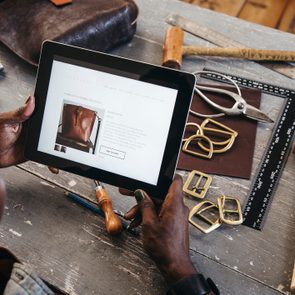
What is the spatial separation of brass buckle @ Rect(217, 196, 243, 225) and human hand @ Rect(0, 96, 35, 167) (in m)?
0.38

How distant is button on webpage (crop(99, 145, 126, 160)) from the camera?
0.82 meters

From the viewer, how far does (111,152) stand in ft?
2.71

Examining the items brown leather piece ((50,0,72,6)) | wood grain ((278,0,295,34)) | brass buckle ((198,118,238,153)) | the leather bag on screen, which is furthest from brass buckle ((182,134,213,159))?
wood grain ((278,0,295,34))

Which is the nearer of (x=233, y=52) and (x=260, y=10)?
(x=233, y=52)

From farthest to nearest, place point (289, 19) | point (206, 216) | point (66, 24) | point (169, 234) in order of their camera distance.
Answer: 1. point (289, 19)
2. point (66, 24)
3. point (206, 216)
4. point (169, 234)

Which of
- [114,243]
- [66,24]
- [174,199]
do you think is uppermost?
[66,24]

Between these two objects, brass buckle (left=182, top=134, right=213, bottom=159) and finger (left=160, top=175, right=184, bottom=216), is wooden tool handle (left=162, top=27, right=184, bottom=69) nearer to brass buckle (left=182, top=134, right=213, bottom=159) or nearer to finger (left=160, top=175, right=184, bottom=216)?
brass buckle (left=182, top=134, right=213, bottom=159)

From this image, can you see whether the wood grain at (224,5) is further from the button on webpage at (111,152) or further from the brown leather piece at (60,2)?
the button on webpage at (111,152)

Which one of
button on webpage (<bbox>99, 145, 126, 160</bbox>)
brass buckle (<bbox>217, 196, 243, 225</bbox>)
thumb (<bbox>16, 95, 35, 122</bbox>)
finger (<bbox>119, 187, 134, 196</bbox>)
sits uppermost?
thumb (<bbox>16, 95, 35, 122</bbox>)

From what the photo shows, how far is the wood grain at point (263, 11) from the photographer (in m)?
2.36

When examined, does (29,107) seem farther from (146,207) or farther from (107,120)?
(146,207)

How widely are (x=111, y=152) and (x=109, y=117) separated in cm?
6

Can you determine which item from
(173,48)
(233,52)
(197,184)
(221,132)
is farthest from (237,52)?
(197,184)

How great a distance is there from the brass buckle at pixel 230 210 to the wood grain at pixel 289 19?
159 cm
